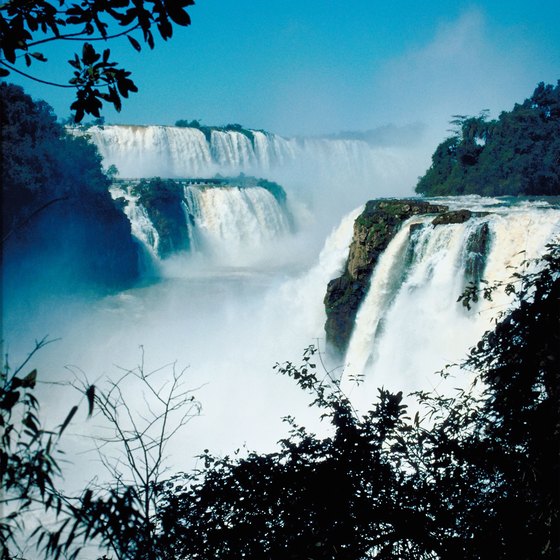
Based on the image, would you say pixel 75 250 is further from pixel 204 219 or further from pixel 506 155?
pixel 506 155

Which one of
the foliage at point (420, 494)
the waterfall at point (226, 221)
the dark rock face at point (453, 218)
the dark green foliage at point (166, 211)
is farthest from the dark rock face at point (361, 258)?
the dark green foliage at point (166, 211)

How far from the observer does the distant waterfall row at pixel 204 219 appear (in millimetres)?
23359

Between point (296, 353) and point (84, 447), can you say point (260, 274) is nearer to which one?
point (296, 353)

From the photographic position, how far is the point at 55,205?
54.6ft

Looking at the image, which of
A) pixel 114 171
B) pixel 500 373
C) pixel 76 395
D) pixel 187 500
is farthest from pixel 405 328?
pixel 114 171

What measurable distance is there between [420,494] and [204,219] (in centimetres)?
2340

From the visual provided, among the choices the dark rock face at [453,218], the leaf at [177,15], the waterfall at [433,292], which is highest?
the leaf at [177,15]

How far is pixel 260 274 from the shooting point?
22781 mm

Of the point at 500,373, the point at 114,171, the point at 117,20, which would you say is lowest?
the point at 500,373

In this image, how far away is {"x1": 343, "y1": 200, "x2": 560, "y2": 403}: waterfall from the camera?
9.65 meters

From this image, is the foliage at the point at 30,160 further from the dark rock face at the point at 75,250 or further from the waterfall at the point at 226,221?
the waterfall at the point at 226,221

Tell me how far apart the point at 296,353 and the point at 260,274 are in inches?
318

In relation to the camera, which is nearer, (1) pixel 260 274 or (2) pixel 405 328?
(2) pixel 405 328

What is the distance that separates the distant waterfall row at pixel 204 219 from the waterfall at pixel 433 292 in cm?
1404
